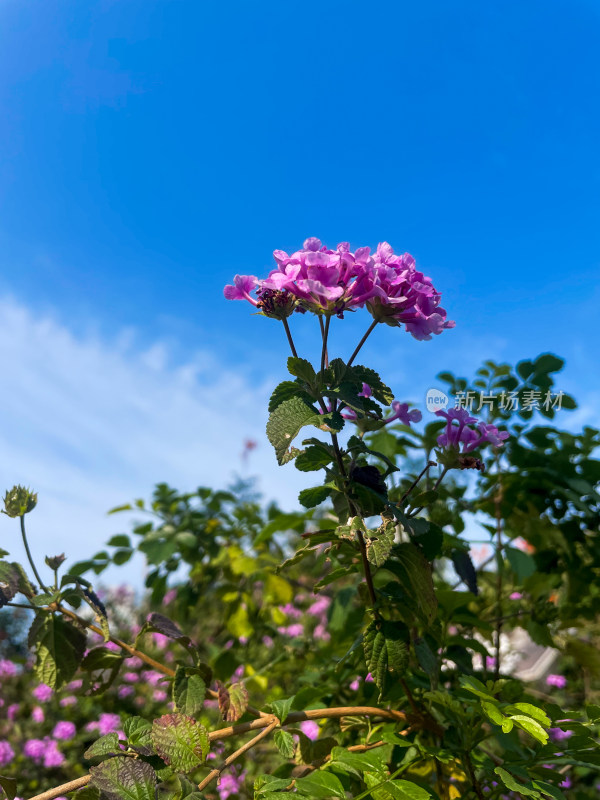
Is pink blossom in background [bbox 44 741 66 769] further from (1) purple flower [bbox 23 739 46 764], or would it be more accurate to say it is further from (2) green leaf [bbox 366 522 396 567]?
(2) green leaf [bbox 366 522 396 567]

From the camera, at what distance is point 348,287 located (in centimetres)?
104

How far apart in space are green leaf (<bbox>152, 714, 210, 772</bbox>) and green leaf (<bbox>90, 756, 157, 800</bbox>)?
0.15ft

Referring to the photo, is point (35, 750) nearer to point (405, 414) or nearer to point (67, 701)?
point (67, 701)

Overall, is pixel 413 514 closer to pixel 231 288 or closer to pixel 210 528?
pixel 231 288

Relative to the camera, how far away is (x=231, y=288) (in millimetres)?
1102

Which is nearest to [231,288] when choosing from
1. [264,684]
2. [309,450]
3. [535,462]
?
[309,450]

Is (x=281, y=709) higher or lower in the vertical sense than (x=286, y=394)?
lower

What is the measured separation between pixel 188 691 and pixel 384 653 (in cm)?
37

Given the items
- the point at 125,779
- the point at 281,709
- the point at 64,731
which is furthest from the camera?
the point at 64,731

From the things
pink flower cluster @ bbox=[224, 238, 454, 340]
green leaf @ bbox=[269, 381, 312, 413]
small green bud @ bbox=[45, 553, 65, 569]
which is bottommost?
small green bud @ bbox=[45, 553, 65, 569]

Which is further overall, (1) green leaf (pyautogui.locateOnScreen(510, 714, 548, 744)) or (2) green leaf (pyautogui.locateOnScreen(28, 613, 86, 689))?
(2) green leaf (pyautogui.locateOnScreen(28, 613, 86, 689))

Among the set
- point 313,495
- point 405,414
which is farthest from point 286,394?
point 405,414

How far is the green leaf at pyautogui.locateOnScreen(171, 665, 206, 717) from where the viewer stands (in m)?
1.09

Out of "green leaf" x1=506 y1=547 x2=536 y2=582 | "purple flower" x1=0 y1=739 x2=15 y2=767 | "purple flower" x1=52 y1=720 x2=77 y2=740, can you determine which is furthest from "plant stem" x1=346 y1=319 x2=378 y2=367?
"purple flower" x1=52 y1=720 x2=77 y2=740
